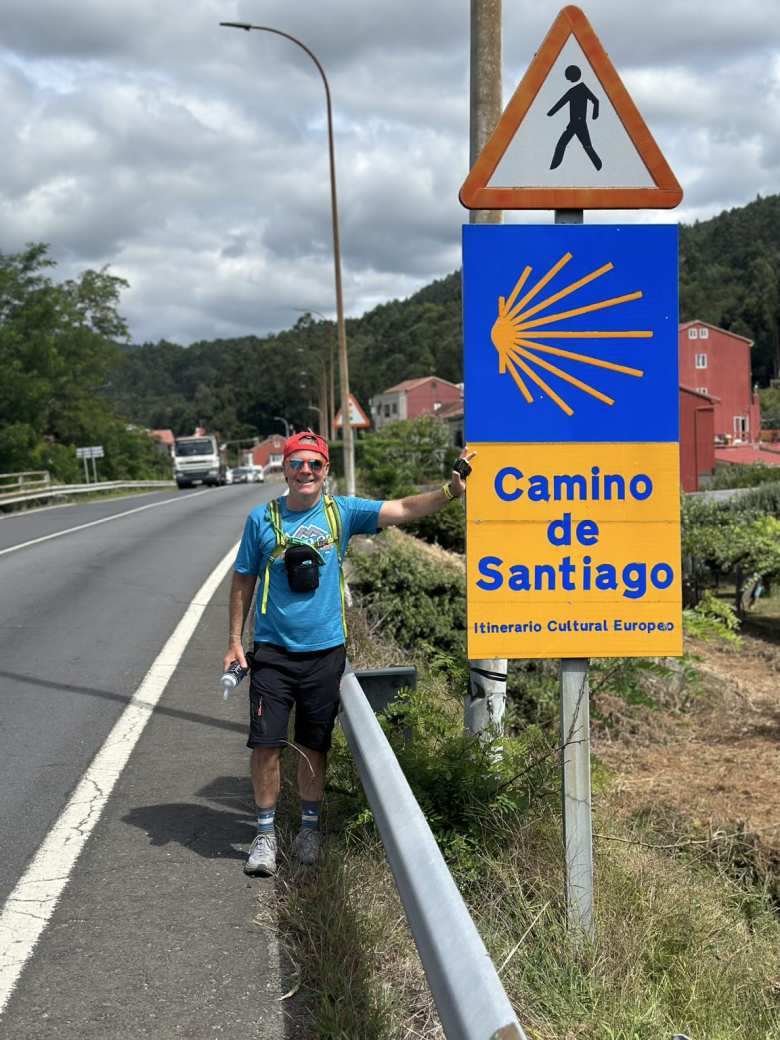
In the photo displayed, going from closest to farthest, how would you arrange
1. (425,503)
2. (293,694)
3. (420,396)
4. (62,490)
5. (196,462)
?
1. (425,503)
2. (293,694)
3. (62,490)
4. (196,462)
5. (420,396)

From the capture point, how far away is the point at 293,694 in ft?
15.4

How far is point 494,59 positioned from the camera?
5.70m

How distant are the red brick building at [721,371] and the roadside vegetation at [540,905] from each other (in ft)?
248

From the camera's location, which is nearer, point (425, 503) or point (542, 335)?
point (542, 335)

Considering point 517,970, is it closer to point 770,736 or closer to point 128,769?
point 128,769

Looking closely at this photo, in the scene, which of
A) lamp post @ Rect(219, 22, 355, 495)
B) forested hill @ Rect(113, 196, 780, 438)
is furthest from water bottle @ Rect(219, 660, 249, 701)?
forested hill @ Rect(113, 196, 780, 438)

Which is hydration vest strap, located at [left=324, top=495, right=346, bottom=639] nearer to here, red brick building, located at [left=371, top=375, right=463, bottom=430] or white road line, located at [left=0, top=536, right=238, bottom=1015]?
white road line, located at [left=0, top=536, right=238, bottom=1015]

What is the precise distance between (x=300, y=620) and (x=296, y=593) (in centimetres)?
11

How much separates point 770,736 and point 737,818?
8.61ft

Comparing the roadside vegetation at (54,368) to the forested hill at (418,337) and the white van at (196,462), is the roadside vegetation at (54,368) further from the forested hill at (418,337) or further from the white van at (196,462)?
the forested hill at (418,337)

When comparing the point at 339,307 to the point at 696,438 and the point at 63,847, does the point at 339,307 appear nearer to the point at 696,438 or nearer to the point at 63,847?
the point at 63,847

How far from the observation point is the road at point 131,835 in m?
3.43

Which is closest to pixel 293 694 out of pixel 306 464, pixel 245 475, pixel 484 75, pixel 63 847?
pixel 306 464

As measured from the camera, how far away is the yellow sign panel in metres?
3.78
